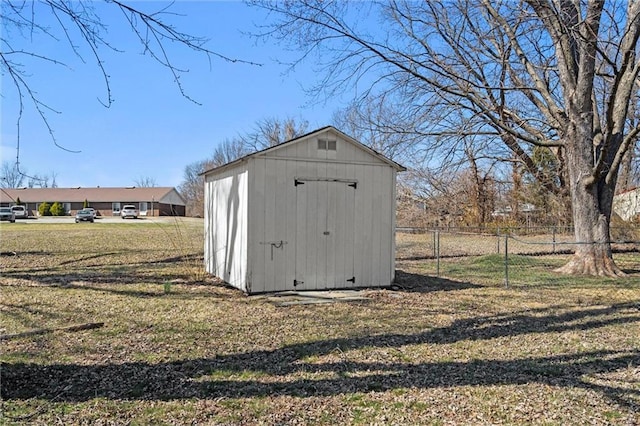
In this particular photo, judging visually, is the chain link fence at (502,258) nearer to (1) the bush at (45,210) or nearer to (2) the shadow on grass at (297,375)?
(2) the shadow on grass at (297,375)

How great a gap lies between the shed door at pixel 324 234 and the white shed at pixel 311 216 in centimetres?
2

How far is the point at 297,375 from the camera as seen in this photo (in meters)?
4.05

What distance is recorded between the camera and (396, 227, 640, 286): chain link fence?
10164mm

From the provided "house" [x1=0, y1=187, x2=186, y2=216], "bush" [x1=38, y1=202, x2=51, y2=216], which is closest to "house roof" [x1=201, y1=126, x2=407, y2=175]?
"house" [x1=0, y1=187, x2=186, y2=216]

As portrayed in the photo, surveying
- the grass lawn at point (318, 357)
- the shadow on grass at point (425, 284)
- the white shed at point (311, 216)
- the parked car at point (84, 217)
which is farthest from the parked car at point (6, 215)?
the shadow on grass at point (425, 284)

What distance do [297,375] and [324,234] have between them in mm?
4320

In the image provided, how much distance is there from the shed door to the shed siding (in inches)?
36.6

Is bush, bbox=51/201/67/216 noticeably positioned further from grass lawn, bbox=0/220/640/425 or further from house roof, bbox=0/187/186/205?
grass lawn, bbox=0/220/640/425

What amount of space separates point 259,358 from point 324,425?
1.52 m

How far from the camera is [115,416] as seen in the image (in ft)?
10.5

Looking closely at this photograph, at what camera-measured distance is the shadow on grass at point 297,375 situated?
365cm

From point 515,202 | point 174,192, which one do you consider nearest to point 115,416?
point 515,202

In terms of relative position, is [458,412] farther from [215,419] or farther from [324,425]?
[215,419]

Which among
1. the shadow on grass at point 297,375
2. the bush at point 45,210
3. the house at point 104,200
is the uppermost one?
the house at point 104,200
